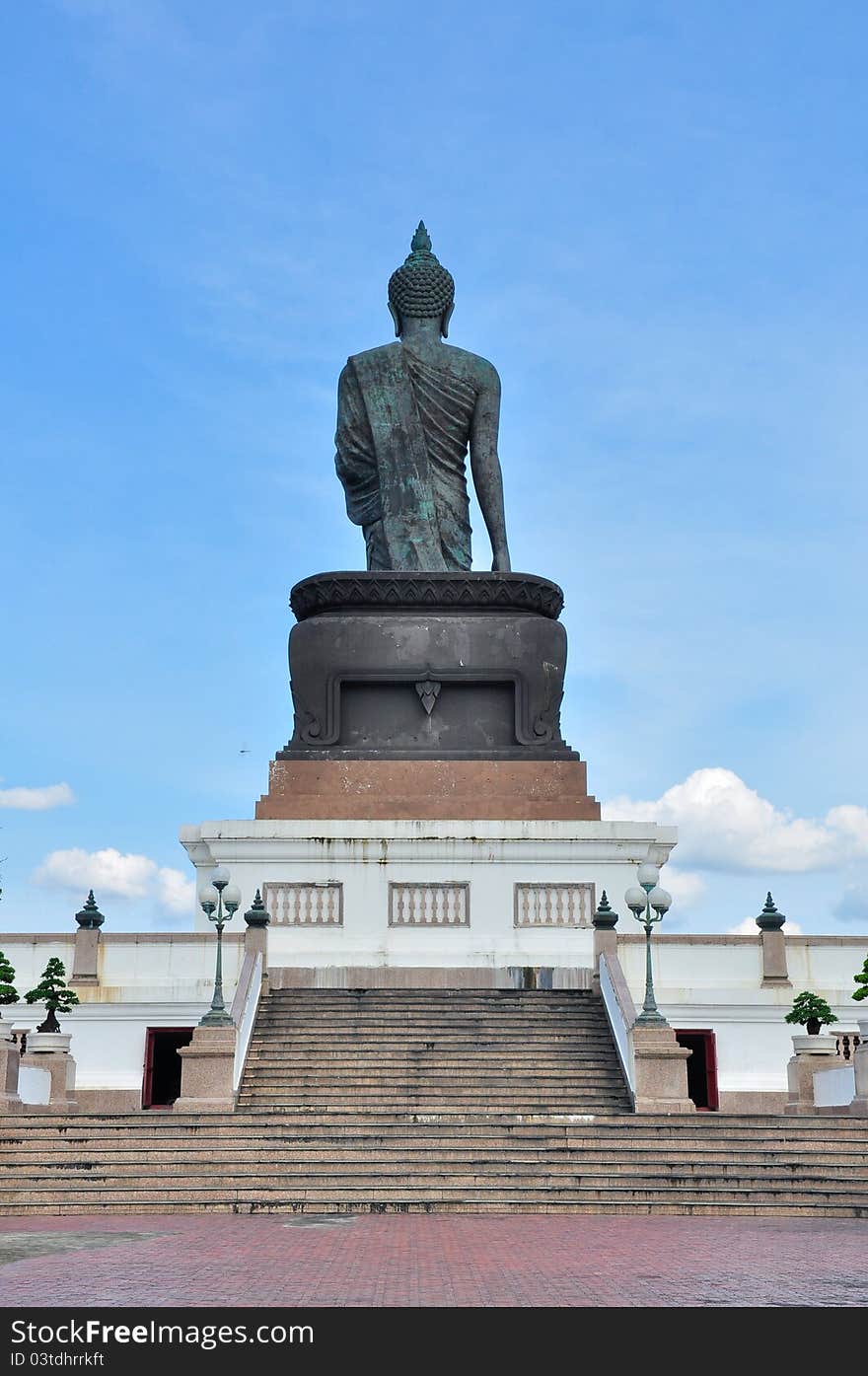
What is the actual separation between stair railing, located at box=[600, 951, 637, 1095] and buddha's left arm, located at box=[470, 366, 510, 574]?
1116 centimetres

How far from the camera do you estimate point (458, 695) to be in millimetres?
29375

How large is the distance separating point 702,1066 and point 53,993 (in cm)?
953

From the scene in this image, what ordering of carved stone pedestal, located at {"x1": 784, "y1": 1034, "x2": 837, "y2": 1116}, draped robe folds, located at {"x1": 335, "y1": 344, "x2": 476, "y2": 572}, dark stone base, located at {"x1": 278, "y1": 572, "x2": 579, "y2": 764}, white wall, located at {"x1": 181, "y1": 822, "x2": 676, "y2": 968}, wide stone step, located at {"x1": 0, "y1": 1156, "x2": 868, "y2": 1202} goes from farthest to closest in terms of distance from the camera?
1. draped robe folds, located at {"x1": 335, "y1": 344, "x2": 476, "y2": 572}
2. dark stone base, located at {"x1": 278, "y1": 572, "x2": 579, "y2": 764}
3. white wall, located at {"x1": 181, "y1": 822, "x2": 676, "y2": 968}
4. carved stone pedestal, located at {"x1": 784, "y1": 1034, "x2": 837, "y2": 1116}
5. wide stone step, located at {"x1": 0, "y1": 1156, "x2": 868, "y2": 1202}

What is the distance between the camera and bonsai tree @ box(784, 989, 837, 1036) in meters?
23.0

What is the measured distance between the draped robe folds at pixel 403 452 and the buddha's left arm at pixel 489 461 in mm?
261

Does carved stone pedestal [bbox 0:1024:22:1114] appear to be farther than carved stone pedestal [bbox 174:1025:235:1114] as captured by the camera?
Yes

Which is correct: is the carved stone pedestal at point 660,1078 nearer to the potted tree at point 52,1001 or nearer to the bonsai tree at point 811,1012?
the bonsai tree at point 811,1012

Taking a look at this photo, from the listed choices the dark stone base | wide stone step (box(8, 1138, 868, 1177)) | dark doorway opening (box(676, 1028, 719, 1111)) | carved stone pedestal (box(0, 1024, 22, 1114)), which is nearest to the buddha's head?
the dark stone base

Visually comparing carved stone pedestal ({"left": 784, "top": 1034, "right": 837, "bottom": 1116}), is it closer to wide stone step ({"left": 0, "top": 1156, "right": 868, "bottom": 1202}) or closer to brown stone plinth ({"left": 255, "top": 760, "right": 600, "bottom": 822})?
wide stone step ({"left": 0, "top": 1156, "right": 868, "bottom": 1202})

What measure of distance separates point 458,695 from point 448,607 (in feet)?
5.38

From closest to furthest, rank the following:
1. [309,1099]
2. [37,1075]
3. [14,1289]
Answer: [14,1289], [309,1099], [37,1075]

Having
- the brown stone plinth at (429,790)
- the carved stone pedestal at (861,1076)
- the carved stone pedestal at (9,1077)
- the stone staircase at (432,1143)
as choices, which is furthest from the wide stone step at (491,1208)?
the brown stone plinth at (429,790)
